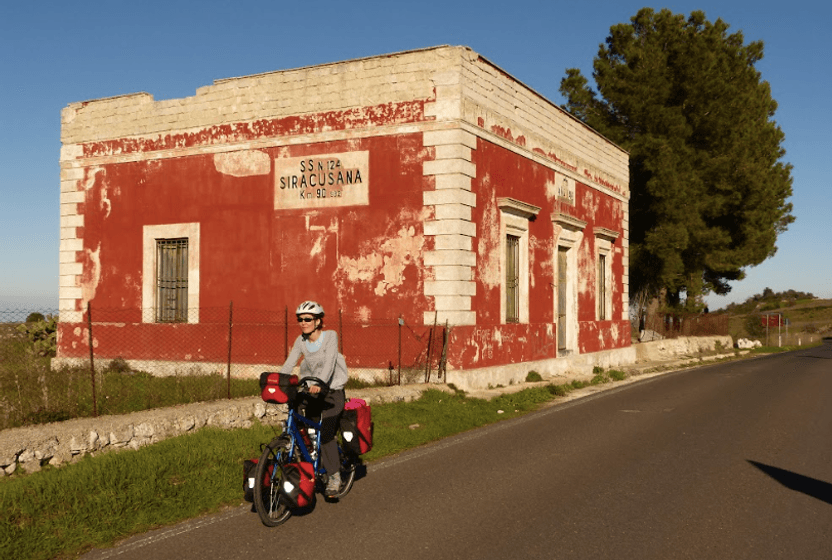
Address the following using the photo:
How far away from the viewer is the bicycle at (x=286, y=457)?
19.0 feet

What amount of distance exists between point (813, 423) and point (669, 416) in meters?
2.02

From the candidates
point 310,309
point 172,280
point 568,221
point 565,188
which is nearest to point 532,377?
point 568,221

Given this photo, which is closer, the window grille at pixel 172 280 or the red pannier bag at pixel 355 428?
the red pannier bag at pixel 355 428

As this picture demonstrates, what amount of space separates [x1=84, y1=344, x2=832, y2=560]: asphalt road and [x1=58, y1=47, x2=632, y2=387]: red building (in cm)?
529

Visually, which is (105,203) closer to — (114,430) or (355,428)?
(114,430)

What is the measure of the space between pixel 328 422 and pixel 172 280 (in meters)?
12.6

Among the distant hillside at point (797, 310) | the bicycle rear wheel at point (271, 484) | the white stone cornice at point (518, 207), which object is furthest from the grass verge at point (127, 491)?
the distant hillside at point (797, 310)

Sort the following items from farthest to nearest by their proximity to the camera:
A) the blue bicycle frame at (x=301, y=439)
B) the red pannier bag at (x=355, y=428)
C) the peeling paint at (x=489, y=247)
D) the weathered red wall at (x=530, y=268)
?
the peeling paint at (x=489, y=247) < the weathered red wall at (x=530, y=268) < the red pannier bag at (x=355, y=428) < the blue bicycle frame at (x=301, y=439)

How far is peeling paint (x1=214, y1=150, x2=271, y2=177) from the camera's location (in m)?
16.9

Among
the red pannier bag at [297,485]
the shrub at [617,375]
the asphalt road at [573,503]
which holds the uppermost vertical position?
the red pannier bag at [297,485]

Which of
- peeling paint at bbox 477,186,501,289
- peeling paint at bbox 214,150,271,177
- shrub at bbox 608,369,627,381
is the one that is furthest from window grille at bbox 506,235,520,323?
peeling paint at bbox 214,150,271,177

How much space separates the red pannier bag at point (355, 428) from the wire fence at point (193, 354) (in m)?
5.48

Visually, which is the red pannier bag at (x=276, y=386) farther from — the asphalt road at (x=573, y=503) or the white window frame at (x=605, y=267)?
the white window frame at (x=605, y=267)

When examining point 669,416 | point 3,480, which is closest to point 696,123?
point 669,416
